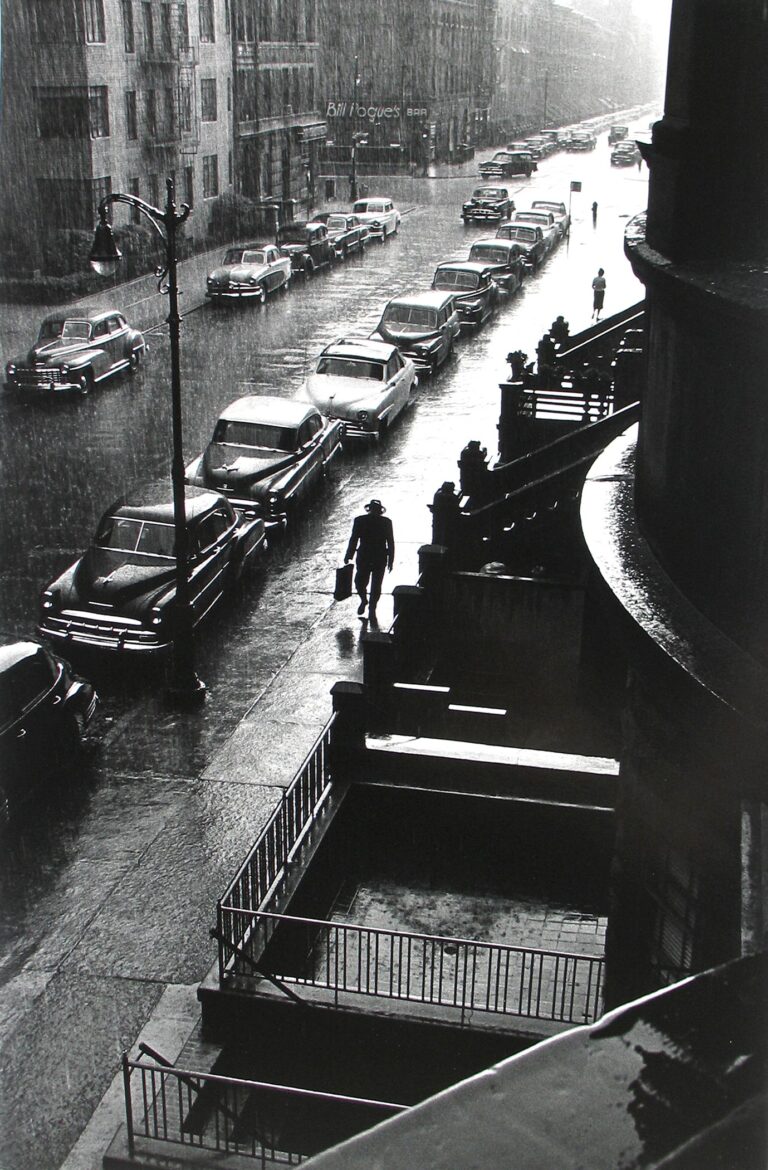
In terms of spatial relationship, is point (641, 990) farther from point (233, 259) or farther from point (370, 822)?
point (233, 259)

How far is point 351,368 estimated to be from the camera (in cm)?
2469

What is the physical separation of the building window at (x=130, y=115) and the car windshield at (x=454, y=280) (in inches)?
512

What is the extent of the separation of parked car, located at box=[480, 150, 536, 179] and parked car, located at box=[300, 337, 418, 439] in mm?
47140

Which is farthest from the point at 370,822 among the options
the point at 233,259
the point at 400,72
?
the point at 400,72

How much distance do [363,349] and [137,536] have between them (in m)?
11.2

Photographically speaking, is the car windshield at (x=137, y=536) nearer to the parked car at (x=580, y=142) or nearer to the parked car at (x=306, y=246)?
the parked car at (x=306, y=246)

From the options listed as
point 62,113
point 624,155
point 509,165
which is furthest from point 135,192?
point 624,155

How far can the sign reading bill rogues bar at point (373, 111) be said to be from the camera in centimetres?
6551

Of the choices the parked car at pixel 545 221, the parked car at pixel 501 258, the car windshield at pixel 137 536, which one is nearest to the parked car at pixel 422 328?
the parked car at pixel 501 258

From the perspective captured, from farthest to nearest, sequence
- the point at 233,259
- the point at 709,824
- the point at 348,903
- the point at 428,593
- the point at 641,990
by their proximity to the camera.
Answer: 1. the point at 233,259
2. the point at 428,593
3. the point at 348,903
4. the point at 641,990
5. the point at 709,824

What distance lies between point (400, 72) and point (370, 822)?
65.9m

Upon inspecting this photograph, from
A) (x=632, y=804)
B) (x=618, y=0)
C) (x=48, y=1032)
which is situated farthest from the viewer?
(x=618, y=0)

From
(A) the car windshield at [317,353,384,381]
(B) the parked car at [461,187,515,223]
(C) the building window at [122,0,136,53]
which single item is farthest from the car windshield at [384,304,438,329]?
(B) the parked car at [461,187,515,223]

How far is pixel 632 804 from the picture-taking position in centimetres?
633
